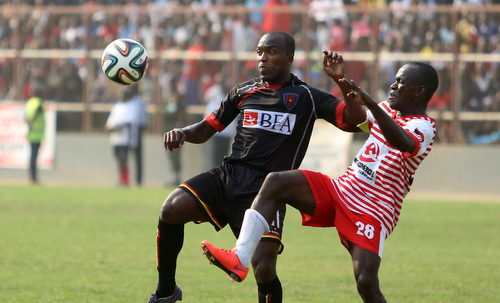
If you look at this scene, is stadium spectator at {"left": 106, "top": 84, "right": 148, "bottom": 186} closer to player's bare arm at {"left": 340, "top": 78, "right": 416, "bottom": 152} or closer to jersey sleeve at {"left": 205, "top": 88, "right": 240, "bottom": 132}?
jersey sleeve at {"left": 205, "top": 88, "right": 240, "bottom": 132}

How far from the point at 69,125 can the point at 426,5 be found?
955 cm

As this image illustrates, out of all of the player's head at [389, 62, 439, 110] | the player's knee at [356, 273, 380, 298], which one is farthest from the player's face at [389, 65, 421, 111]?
the player's knee at [356, 273, 380, 298]

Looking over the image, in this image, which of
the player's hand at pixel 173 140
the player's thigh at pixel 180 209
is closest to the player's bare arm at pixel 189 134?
the player's hand at pixel 173 140

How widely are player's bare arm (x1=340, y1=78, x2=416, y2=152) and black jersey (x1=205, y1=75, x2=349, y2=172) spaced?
2.96ft

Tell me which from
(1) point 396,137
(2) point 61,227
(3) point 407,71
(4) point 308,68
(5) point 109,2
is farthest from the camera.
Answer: (5) point 109,2

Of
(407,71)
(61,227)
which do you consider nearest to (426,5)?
(61,227)

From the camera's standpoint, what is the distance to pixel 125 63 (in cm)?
781

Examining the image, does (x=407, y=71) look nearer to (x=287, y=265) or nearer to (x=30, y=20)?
(x=287, y=265)

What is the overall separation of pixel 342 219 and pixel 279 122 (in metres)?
1.04

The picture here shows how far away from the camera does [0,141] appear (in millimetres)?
22438

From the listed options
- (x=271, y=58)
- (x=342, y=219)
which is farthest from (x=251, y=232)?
(x=271, y=58)

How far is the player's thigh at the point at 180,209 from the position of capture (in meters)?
6.68

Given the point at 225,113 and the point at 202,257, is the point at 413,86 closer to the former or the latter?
the point at 225,113

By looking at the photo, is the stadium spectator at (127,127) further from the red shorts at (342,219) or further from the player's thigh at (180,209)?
the red shorts at (342,219)
